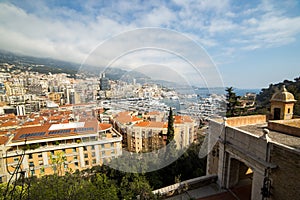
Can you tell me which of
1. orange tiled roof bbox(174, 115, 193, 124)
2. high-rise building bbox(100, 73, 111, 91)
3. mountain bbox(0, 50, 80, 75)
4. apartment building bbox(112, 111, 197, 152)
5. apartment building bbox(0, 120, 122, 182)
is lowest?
apartment building bbox(0, 120, 122, 182)

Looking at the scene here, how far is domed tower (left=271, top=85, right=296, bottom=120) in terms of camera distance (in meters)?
4.86

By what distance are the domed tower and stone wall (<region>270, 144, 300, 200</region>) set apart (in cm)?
270

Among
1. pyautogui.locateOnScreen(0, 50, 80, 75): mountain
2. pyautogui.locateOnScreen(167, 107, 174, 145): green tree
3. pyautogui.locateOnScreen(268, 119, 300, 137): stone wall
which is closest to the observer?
pyautogui.locateOnScreen(268, 119, 300, 137): stone wall

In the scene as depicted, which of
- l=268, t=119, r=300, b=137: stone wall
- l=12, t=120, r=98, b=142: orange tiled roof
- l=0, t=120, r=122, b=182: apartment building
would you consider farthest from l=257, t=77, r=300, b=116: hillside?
l=12, t=120, r=98, b=142: orange tiled roof

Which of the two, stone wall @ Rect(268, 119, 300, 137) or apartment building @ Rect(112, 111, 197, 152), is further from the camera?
apartment building @ Rect(112, 111, 197, 152)

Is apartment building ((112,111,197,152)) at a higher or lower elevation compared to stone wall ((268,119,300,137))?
lower

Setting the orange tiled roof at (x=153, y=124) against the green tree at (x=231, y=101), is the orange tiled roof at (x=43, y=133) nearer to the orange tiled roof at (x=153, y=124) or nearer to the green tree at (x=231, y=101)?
the orange tiled roof at (x=153, y=124)

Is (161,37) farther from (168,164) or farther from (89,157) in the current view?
(89,157)

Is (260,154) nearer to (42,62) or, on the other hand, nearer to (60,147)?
(42,62)

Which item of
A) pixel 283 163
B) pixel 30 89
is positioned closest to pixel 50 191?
pixel 283 163

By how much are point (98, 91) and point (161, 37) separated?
104 inches

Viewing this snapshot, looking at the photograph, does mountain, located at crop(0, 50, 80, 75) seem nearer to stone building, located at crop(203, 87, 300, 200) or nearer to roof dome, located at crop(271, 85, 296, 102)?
stone building, located at crop(203, 87, 300, 200)

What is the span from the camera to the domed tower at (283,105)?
191 inches

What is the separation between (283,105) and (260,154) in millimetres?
2659
